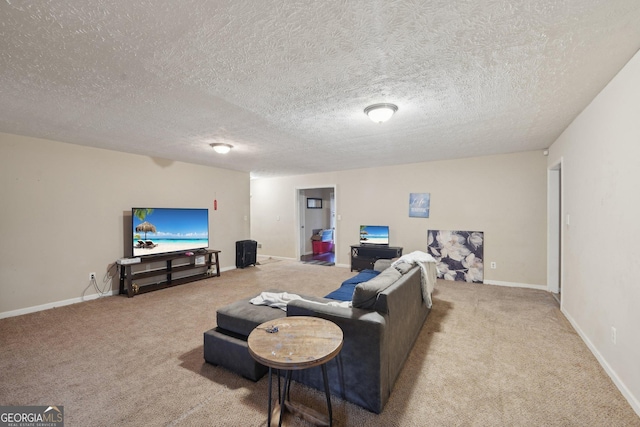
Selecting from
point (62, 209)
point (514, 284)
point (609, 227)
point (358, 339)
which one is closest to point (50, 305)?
point (62, 209)

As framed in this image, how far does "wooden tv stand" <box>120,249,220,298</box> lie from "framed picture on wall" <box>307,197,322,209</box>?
349cm

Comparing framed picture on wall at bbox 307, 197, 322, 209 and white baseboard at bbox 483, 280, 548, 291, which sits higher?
framed picture on wall at bbox 307, 197, 322, 209

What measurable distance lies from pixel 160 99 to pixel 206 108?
1.27 ft

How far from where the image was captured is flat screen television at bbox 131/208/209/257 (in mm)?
4453

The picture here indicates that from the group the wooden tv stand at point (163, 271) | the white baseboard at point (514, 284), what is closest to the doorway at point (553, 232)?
the white baseboard at point (514, 284)

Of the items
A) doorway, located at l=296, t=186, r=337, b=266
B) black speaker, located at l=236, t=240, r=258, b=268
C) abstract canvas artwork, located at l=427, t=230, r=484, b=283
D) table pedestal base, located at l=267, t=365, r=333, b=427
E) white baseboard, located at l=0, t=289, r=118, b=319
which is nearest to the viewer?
table pedestal base, located at l=267, t=365, r=333, b=427

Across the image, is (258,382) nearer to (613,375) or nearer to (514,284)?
(613,375)

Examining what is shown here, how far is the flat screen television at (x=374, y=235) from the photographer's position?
5816 mm

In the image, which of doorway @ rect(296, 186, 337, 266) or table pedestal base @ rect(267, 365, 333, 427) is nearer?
table pedestal base @ rect(267, 365, 333, 427)

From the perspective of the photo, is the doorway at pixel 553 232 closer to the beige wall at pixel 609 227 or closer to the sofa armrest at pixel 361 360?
the beige wall at pixel 609 227

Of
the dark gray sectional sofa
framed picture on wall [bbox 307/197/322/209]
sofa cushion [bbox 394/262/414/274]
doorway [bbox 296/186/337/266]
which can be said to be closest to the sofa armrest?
the dark gray sectional sofa

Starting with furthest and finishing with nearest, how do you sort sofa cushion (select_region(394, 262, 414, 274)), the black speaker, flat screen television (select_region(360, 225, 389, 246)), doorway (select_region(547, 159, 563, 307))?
the black speaker < flat screen television (select_region(360, 225, 389, 246)) < doorway (select_region(547, 159, 563, 307)) < sofa cushion (select_region(394, 262, 414, 274))

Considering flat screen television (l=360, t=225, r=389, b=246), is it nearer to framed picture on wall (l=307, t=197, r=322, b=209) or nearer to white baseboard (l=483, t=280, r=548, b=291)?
white baseboard (l=483, t=280, r=548, b=291)

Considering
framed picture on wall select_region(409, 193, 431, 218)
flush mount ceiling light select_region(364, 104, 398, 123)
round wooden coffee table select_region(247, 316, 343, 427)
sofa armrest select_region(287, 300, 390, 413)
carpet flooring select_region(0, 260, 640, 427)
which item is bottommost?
carpet flooring select_region(0, 260, 640, 427)
